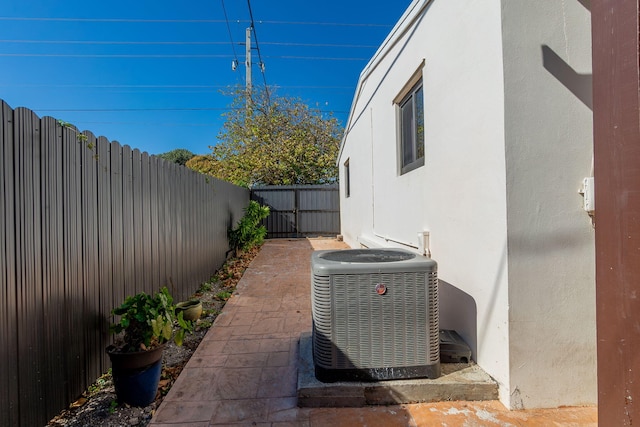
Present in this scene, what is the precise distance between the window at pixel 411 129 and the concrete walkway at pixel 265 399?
2.05 m

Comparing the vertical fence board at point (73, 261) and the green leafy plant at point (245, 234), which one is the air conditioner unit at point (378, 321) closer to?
the vertical fence board at point (73, 261)

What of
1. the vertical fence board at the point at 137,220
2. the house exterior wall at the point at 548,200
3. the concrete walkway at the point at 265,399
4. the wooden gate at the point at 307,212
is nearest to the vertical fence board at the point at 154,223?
the vertical fence board at the point at 137,220

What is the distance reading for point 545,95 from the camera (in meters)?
1.79

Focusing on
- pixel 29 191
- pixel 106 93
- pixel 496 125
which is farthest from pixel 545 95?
pixel 106 93

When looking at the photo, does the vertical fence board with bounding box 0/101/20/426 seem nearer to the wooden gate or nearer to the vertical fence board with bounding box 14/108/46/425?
the vertical fence board with bounding box 14/108/46/425

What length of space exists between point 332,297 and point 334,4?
512 inches

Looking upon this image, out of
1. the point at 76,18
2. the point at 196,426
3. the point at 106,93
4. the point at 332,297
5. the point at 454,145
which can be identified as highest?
the point at 76,18

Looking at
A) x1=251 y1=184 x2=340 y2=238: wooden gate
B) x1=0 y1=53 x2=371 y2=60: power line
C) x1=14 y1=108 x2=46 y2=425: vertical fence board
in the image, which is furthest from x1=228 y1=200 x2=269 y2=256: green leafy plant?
x1=0 y1=53 x2=371 y2=60: power line

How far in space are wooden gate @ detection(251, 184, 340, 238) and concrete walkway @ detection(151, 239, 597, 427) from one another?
24.8 ft

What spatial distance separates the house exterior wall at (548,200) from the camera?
5.83 ft

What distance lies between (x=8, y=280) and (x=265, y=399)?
4.94ft

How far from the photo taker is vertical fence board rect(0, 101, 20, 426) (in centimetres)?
148

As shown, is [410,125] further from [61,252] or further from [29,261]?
[29,261]

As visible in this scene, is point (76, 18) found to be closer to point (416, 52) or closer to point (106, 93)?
point (106, 93)
